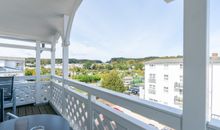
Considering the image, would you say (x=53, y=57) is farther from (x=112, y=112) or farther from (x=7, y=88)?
(x=112, y=112)

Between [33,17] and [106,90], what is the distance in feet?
Answer: 9.96

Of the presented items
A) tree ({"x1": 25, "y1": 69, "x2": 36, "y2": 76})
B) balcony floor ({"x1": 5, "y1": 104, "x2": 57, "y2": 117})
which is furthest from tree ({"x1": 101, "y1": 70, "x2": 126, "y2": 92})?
tree ({"x1": 25, "y1": 69, "x2": 36, "y2": 76})

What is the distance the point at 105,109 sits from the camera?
1.75 m

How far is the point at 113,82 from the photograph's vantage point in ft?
6.40

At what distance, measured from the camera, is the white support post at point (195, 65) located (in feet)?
2.63

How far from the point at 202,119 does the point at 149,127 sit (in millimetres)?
444

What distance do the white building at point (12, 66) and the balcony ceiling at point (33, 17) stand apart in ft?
2.40

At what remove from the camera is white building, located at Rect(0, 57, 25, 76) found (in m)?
4.92

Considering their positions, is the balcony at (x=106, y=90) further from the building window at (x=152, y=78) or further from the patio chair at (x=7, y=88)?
the patio chair at (x=7, y=88)

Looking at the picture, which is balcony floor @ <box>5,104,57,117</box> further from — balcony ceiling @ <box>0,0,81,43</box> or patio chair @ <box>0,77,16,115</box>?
balcony ceiling @ <box>0,0,81,43</box>

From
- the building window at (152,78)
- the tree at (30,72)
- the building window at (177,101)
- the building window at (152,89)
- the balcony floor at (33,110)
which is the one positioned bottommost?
the balcony floor at (33,110)

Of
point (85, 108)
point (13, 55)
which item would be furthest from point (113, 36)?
point (13, 55)

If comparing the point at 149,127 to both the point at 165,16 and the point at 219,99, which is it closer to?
the point at 219,99

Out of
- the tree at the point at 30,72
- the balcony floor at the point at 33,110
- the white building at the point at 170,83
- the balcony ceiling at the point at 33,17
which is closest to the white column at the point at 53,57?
the balcony ceiling at the point at 33,17
